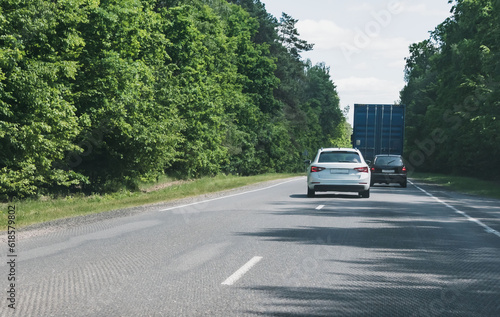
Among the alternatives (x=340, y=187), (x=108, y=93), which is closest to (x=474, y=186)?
(x=340, y=187)

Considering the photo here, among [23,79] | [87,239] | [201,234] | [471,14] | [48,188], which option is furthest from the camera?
[471,14]

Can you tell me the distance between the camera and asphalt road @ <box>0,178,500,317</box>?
5941 mm

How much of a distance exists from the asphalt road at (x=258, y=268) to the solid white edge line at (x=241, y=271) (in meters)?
0.01

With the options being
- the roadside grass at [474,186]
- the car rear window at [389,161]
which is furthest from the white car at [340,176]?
the car rear window at [389,161]

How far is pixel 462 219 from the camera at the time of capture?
15164 millimetres

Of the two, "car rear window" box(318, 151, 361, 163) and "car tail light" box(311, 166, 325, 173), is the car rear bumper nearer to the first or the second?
"car tail light" box(311, 166, 325, 173)

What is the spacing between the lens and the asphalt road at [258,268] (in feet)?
19.5

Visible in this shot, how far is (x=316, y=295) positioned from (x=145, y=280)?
6.38 ft

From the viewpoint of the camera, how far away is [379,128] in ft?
116

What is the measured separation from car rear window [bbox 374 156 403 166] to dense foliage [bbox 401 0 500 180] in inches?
346

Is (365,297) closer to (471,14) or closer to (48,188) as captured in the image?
(48,188)

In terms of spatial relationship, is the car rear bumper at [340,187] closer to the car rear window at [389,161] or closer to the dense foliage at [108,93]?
the dense foliage at [108,93]

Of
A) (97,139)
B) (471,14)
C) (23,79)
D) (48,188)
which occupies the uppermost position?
(471,14)

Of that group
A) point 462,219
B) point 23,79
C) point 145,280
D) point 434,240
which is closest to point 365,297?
point 145,280
